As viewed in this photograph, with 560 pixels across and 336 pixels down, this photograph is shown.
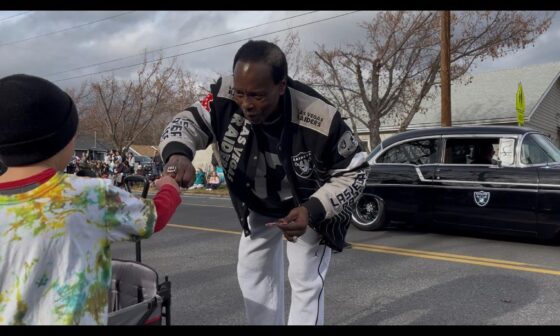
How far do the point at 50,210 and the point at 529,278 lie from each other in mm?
4988

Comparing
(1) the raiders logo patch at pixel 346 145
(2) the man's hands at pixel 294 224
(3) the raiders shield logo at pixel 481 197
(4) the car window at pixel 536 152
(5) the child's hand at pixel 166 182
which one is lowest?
(3) the raiders shield logo at pixel 481 197

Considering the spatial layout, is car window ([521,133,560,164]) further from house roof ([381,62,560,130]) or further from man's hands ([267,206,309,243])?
house roof ([381,62,560,130])

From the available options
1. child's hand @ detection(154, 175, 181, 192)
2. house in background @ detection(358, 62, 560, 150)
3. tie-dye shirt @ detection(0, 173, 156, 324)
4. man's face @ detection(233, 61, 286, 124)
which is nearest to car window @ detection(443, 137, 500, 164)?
man's face @ detection(233, 61, 286, 124)

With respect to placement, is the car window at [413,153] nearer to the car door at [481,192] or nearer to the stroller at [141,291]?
the car door at [481,192]

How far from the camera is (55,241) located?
1.57 m

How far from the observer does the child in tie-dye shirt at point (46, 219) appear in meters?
1.56

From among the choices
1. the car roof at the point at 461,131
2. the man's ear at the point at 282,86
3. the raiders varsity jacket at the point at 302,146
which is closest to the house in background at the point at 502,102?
the car roof at the point at 461,131

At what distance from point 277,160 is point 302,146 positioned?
6.9 inches

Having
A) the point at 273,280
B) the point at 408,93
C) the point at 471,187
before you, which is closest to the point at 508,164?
the point at 471,187

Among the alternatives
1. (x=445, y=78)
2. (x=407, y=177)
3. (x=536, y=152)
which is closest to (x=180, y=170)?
(x=407, y=177)

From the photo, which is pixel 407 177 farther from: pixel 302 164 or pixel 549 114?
pixel 549 114

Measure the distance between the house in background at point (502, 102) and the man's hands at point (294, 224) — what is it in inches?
883

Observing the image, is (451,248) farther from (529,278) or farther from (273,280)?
(273,280)
